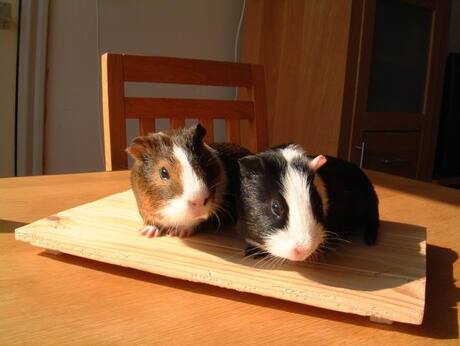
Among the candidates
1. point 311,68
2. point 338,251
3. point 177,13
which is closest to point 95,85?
point 177,13

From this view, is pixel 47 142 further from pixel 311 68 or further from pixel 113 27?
pixel 311 68

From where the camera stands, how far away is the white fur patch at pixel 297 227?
1.98 feet

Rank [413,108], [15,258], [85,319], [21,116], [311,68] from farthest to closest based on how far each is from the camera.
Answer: [413,108] → [311,68] → [21,116] → [15,258] → [85,319]

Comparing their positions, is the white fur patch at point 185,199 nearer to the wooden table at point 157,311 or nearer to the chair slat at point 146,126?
the wooden table at point 157,311

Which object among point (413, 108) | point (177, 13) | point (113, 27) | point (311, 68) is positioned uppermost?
point (177, 13)

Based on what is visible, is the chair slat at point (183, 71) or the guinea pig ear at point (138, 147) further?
the chair slat at point (183, 71)

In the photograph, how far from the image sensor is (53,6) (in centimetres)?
183

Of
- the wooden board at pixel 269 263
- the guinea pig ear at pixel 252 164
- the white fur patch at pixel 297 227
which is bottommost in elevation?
the wooden board at pixel 269 263

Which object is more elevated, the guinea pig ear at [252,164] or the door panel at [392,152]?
the guinea pig ear at [252,164]

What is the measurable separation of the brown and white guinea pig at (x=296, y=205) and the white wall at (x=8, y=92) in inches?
59.6

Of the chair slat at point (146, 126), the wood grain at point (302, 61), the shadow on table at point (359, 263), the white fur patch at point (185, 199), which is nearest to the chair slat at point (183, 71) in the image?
the chair slat at point (146, 126)

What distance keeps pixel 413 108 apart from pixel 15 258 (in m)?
2.28

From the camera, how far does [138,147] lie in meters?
0.81

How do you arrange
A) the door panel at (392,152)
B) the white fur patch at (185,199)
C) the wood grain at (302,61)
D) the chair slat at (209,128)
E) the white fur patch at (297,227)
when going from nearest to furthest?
the white fur patch at (297,227)
the white fur patch at (185,199)
the chair slat at (209,128)
the wood grain at (302,61)
the door panel at (392,152)
